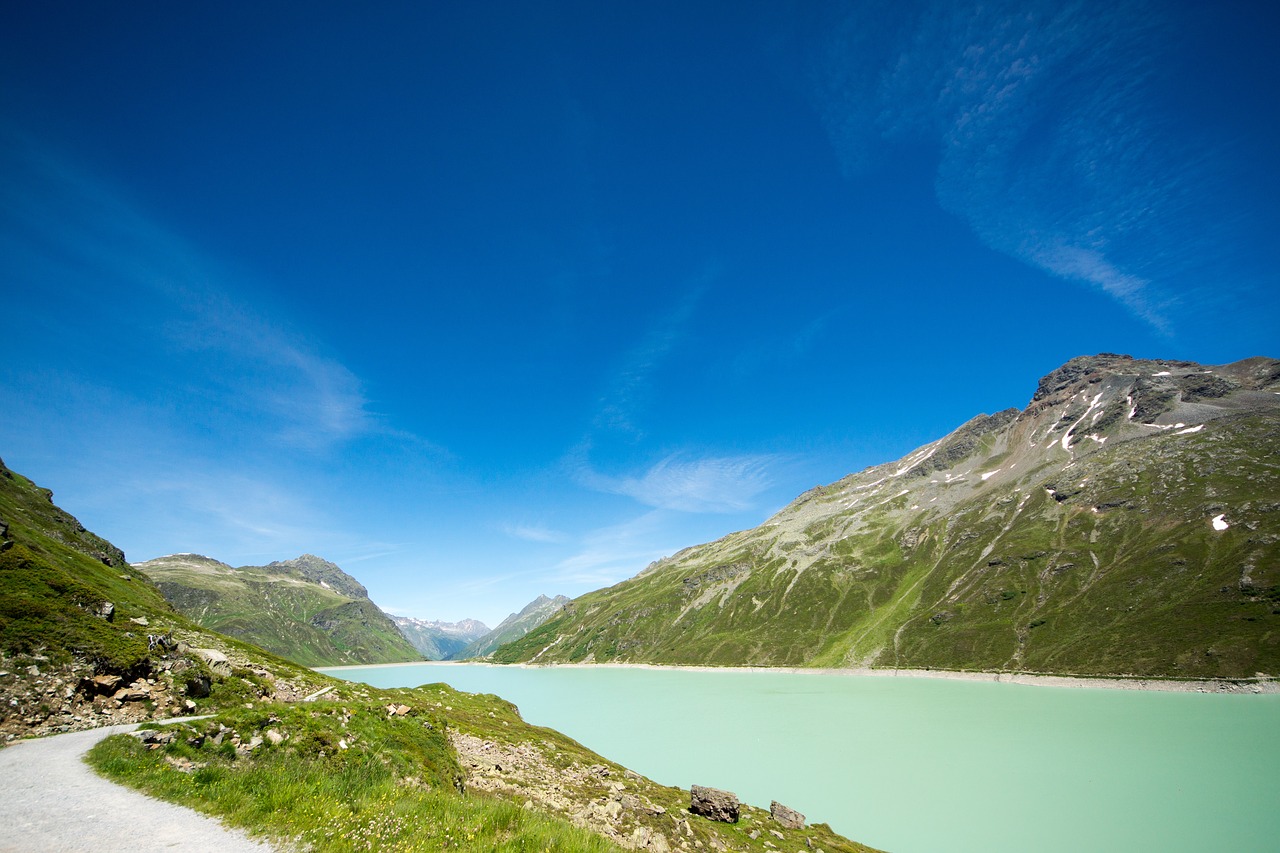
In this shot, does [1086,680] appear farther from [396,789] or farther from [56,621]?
[56,621]

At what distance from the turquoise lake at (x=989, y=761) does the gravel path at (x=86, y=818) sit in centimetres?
3905

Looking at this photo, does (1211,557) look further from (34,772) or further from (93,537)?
(93,537)

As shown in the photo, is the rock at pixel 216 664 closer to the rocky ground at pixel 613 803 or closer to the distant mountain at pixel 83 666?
the distant mountain at pixel 83 666

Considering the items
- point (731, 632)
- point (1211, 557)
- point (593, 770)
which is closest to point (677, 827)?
point (593, 770)

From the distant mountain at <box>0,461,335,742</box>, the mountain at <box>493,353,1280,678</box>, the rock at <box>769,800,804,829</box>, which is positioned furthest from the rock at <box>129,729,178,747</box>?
the mountain at <box>493,353,1280,678</box>

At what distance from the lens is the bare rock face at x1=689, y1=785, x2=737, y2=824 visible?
22.8 m

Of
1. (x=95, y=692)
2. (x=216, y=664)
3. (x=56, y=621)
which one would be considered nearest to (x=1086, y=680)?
(x=216, y=664)

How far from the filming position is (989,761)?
45.8 m

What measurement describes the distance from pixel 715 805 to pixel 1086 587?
153399 millimetres

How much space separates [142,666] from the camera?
15.8m

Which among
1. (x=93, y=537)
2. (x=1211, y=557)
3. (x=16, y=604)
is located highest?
(x=1211, y=557)

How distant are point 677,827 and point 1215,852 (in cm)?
3728

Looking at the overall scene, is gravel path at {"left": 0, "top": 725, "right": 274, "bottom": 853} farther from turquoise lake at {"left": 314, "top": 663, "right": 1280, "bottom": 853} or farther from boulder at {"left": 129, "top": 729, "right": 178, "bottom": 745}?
turquoise lake at {"left": 314, "top": 663, "right": 1280, "bottom": 853}

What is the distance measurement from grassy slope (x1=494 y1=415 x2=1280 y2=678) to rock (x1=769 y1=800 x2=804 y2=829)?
10826 cm
